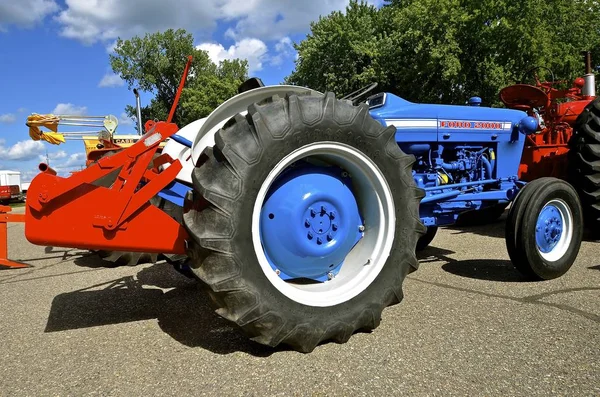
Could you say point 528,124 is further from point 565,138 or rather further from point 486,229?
point 486,229

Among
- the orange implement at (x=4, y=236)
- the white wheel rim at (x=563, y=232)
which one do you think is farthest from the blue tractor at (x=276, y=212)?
the orange implement at (x=4, y=236)

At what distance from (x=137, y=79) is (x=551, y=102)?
1536 inches

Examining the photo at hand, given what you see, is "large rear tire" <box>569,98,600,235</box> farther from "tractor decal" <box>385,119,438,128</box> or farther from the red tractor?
"tractor decal" <box>385,119,438,128</box>

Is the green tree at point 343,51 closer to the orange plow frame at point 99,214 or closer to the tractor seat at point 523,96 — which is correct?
the tractor seat at point 523,96

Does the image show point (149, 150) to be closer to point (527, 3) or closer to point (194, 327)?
point (194, 327)

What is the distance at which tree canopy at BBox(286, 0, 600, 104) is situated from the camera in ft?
55.7

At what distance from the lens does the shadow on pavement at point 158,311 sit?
8.96 ft

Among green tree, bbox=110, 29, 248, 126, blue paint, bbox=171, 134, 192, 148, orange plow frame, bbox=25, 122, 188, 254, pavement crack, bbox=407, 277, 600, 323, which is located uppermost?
green tree, bbox=110, 29, 248, 126

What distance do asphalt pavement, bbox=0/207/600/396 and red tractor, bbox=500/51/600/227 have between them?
4.83 feet

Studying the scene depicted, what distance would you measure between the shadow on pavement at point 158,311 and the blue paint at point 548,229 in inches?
106

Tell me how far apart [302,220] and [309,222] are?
0.17 ft

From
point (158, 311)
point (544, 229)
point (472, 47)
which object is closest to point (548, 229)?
point (544, 229)

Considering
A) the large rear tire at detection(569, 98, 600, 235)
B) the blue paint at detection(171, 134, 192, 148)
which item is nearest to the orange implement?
the blue paint at detection(171, 134, 192, 148)

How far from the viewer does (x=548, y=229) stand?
3.94m
